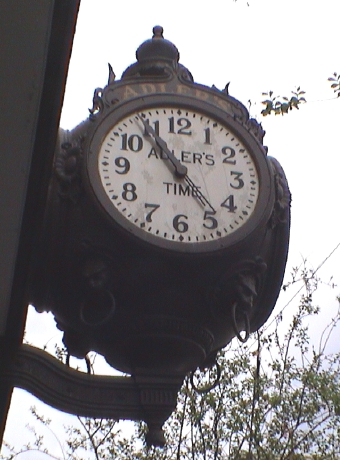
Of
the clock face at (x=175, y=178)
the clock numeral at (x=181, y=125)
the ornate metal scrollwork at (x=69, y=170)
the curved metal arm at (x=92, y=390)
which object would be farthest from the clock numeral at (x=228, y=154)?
the curved metal arm at (x=92, y=390)

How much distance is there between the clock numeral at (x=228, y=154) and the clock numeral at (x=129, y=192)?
0.29 m

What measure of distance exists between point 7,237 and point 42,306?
212mm

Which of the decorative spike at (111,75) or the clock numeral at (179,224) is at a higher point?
the decorative spike at (111,75)

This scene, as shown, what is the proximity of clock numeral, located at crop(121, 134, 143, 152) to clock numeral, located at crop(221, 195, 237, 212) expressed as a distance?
27 centimetres

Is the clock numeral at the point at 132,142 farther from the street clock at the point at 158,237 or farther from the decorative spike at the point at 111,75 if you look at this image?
the decorative spike at the point at 111,75

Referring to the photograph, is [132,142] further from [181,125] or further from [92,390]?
[92,390]

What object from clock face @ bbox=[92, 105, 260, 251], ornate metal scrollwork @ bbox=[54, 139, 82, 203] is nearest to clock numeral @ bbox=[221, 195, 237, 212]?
clock face @ bbox=[92, 105, 260, 251]

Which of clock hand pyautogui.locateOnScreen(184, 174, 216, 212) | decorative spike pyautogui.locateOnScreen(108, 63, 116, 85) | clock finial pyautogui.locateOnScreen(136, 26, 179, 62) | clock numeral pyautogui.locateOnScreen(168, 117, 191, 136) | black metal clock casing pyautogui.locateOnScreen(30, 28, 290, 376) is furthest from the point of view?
clock finial pyautogui.locateOnScreen(136, 26, 179, 62)

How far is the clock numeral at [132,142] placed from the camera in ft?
7.06

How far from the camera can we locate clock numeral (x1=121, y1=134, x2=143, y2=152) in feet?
7.06

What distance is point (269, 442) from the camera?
735cm

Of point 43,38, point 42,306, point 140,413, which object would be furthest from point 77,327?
point 43,38

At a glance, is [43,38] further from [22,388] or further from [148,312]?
[22,388]

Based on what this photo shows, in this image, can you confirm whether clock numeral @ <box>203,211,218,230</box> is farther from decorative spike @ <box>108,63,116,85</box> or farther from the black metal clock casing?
decorative spike @ <box>108,63,116,85</box>
